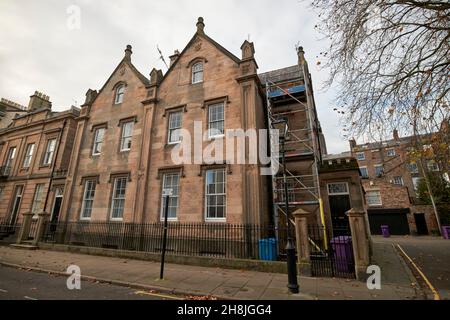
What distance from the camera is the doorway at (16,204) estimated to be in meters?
20.0

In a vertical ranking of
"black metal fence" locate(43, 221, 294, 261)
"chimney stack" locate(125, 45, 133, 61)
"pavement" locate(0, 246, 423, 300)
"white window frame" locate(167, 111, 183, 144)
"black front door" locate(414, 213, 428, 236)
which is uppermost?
"chimney stack" locate(125, 45, 133, 61)

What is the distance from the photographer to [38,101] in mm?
25672

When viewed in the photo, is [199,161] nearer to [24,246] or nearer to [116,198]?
[116,198]

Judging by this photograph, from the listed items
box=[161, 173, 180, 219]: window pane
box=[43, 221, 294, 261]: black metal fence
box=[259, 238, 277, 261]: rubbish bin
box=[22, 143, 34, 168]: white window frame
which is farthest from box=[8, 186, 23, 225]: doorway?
box=[259, 238, 277, 261]: rubbish bin

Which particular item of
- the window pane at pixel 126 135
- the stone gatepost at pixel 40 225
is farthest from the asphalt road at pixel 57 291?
the window pane at pixel 126 135

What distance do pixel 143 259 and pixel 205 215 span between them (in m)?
3.49

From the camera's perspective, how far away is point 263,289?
6383mm

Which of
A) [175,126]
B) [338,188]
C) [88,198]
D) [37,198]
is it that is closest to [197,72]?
[175,126]

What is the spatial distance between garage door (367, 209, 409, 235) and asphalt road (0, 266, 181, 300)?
3038 cm

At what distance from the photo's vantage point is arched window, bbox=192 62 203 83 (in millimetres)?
14586

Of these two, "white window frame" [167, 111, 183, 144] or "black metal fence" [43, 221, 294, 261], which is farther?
"white window frame" [167, 111, 183, 144]

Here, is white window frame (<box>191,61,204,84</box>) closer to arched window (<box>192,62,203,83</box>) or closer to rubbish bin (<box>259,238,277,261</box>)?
arched window (<box>192,62,203,83</box>)

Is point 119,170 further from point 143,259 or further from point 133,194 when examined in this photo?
point 143,259
